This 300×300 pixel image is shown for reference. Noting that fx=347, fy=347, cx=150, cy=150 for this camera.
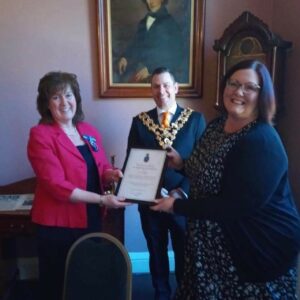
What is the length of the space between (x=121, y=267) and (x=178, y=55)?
1.50 m

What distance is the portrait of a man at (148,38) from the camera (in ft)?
7.36

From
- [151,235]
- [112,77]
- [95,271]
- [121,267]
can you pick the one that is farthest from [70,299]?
[112,77]

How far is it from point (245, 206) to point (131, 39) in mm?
1518

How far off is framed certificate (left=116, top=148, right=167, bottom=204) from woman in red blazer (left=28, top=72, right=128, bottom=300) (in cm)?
7

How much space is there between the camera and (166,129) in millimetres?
1915

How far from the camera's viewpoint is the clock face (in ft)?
6.53

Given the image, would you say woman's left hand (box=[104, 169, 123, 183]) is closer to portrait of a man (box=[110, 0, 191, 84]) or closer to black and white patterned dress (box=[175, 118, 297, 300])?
black and white patterned dress (box=[175, 118, 297, 300])

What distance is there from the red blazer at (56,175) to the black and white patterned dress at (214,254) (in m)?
0.54

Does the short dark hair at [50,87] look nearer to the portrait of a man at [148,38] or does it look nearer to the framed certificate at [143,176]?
the framed certificate at [143,176]

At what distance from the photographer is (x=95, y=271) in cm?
136

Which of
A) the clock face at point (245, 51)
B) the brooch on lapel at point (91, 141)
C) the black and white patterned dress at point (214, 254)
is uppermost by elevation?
the clock face at point (245, 51)

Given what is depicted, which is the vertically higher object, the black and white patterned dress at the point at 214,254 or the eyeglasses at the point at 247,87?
the eyeglasses at the point at 247,87

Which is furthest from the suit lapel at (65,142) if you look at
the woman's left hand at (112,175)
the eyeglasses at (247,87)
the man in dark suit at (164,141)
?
the eyeglasses at (247,87)

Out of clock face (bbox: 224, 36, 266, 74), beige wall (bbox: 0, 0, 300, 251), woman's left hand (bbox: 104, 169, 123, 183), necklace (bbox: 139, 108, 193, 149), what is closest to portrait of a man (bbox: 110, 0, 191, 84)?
beige wall (bbox: 0, 0, 300, 251)
